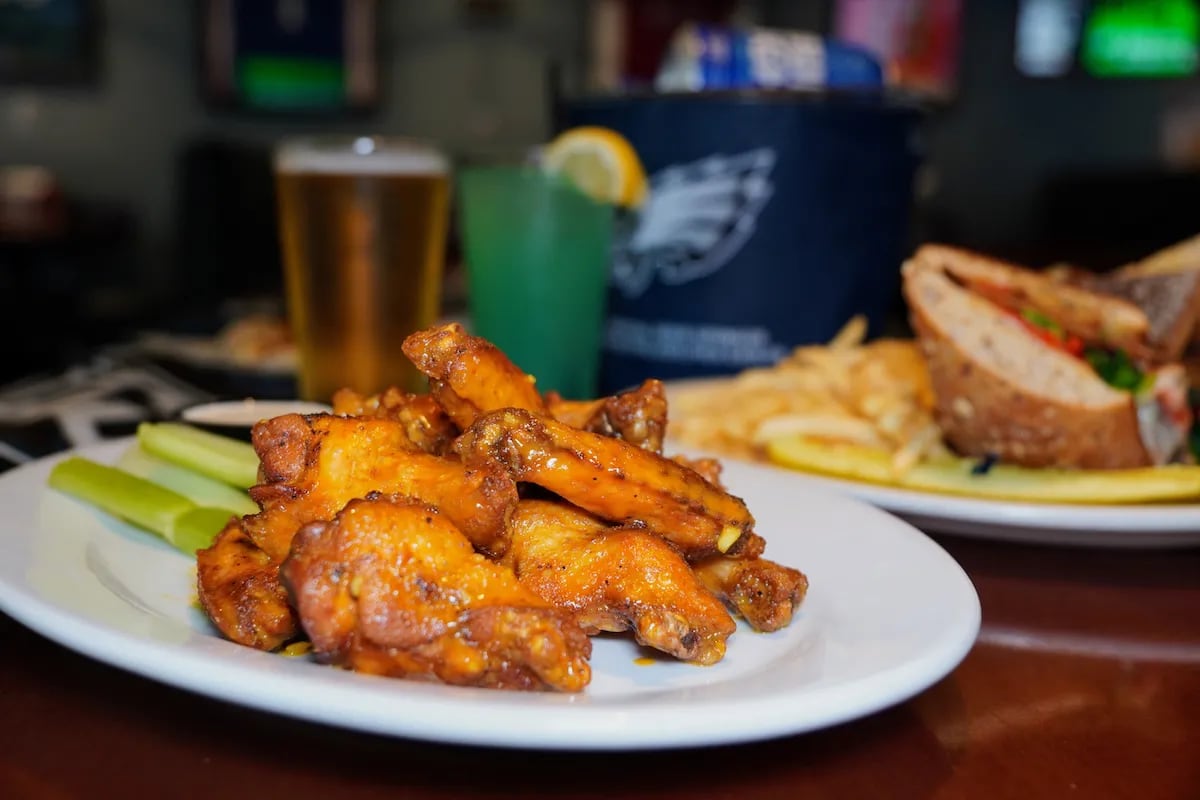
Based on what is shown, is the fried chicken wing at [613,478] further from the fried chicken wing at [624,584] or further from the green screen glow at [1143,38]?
the green screen glow at [1143,38]

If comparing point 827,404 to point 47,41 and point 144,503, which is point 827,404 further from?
point 47,41

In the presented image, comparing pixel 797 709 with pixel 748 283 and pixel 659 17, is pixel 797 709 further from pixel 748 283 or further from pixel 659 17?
pixel 659 17

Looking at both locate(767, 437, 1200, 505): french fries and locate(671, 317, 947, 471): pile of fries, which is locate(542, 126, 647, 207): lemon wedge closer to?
locate(671, 317, 947, 471): pile of fries

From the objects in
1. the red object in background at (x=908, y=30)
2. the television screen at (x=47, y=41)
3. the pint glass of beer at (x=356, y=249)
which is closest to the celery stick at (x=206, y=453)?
the pint glass of beer at (x=356, y=249)

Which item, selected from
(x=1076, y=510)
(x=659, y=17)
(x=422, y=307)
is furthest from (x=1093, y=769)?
(x=659, y=17)

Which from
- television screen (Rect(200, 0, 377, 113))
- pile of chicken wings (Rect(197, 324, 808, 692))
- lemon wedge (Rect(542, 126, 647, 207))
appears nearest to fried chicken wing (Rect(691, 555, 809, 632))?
pile of chicken wings (Rect(197, 324, 808, 692))
